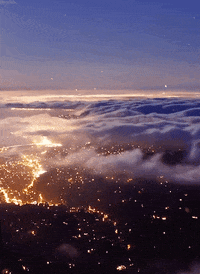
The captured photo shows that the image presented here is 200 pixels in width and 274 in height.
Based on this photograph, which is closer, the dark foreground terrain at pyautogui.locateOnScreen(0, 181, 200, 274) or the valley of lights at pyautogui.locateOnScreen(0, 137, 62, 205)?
the dark foreground terrain at pyautogui.locateOnScreen(0, 181, 200, 274)

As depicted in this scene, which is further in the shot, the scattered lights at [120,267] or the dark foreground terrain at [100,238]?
the dark foreground terrain at [100,238]

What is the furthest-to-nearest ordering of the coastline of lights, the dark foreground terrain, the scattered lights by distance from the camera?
the coastline of lights → the dark foreground terrain → the scattered lights

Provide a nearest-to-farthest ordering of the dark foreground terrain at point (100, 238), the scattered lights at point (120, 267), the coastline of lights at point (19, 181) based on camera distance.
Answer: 1. the scattered lights at point (120, 267)
2. the dark foreground terrain at point (100, 238)
3. the coastline of lights at point (19, 181)

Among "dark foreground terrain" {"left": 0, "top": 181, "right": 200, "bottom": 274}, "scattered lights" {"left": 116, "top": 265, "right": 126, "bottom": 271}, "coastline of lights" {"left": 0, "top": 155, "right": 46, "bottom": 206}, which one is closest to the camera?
"scattered lights" {"left": 116, "top": 265, "right": 126, "bottom": 271}

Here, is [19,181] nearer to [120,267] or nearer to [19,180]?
[19,180]

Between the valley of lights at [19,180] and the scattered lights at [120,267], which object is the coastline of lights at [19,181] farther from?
the scattered lights at [120,267]

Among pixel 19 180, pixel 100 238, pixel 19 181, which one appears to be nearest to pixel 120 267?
pixel 100 238

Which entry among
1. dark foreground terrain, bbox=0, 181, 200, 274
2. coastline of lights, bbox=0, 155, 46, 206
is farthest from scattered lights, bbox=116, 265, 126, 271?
coastline of lights, bbox=0, 155, 46, 206

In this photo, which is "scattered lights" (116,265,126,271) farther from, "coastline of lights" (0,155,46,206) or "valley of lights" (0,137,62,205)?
"valley of lights" (0,137,62,205)

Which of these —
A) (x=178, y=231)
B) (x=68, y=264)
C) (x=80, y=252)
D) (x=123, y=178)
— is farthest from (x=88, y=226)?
(x=123, y=178)

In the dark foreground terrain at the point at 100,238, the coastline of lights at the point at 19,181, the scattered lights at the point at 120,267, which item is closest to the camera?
Result: the scattered lights at the point at 120,267

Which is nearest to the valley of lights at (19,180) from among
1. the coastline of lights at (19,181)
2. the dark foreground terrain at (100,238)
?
the coastline of lights at (19,181)

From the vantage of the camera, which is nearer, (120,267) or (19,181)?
(120,267)
